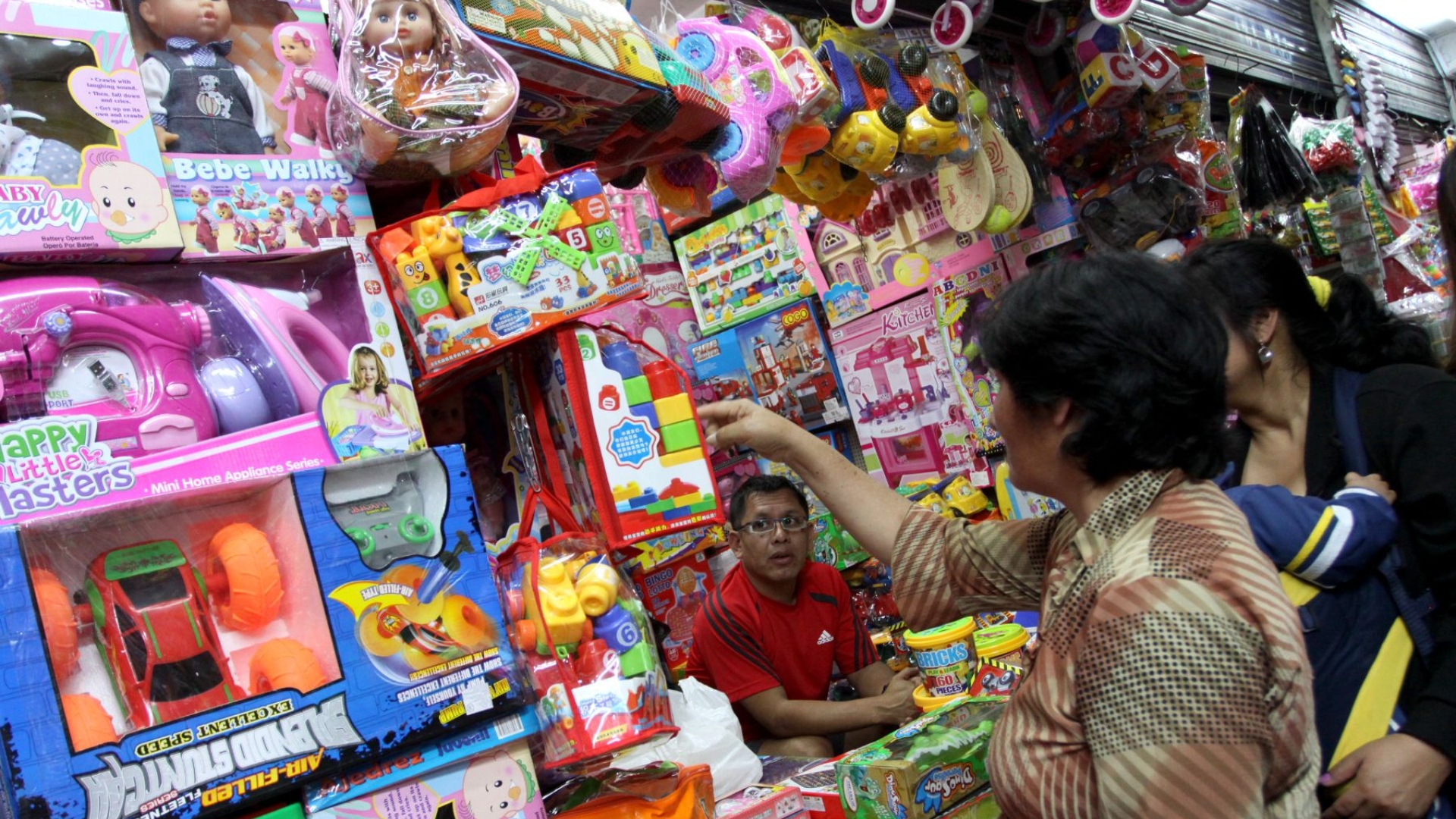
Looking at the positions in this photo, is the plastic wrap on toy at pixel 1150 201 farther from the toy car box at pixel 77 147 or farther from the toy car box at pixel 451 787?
the toy car box at pixel 77 147

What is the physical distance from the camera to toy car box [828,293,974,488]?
441cm

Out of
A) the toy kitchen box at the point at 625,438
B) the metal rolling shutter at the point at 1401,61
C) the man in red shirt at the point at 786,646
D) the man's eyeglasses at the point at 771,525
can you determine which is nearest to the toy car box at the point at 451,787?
the toy kitchen box at the point at 625,438

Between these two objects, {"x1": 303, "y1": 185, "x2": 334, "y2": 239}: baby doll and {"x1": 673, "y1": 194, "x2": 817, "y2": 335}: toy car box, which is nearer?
{"x1": 303, "y1": 185, "x2": 334, "y2": 239}: baby doll

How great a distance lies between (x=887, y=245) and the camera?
459cm

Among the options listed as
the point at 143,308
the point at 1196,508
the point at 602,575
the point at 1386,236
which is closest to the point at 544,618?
the point at 602,575

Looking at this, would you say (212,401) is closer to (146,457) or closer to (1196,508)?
(146,457)

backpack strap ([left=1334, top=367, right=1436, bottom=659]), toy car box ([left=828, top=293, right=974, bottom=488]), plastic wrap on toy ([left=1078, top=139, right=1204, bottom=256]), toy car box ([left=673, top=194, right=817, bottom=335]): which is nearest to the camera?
backpack strap ([left=1334, top=367, right=1436, bottom=659])

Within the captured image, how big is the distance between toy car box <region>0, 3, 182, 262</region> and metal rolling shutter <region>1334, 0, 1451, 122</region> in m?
8.62

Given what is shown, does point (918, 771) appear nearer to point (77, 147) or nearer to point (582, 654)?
point (582, 654)

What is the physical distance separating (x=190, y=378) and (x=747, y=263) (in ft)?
12.5

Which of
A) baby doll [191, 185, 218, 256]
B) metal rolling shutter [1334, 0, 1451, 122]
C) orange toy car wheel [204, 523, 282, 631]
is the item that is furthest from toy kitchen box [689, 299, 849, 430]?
metal rolling shutter [1334, 0, 1451, 122]

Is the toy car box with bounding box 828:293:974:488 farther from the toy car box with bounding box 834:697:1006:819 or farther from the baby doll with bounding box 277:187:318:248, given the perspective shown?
the baby doll with bounding box 277:187:318:248

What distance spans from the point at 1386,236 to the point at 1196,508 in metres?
5.83

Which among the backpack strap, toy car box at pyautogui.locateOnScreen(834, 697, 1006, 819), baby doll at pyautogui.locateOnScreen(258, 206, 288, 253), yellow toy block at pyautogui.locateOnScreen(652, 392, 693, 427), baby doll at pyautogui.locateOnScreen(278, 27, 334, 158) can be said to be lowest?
toy car box at pyautogui.locateOnScreen(834, 697, 1006, 819)
